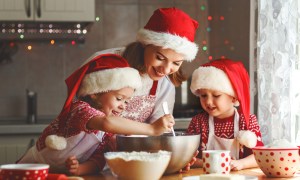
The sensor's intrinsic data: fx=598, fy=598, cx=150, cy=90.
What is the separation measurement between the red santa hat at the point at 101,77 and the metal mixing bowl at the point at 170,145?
298mm

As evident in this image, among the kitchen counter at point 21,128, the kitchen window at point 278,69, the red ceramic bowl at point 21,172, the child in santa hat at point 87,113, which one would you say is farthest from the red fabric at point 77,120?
the kitchen counter at point 21,128

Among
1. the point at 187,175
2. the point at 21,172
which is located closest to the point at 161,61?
the point at 187,175

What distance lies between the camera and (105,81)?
2.06 m

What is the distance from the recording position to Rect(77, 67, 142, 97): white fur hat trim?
2057 millimetres

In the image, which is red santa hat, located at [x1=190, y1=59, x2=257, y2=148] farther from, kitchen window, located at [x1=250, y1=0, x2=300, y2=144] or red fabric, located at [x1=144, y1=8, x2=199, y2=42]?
kitchen window, located at [x1=250, y1=0, x2=300, y2=144]

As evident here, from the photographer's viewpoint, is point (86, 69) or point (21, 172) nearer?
point (21, 172)

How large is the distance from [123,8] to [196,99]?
0.86m

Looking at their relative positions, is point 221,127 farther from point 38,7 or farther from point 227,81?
point 38,7

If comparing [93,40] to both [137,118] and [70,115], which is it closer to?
[137,118]

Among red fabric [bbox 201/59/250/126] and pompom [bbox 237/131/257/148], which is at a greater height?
red fabric [bbox 201/59/250/126]

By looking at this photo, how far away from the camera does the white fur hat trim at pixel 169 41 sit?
2.33 meters

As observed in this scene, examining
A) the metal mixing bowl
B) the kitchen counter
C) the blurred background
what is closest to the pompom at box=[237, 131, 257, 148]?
the metal mixing bowl

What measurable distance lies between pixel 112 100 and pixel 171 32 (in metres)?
0.43

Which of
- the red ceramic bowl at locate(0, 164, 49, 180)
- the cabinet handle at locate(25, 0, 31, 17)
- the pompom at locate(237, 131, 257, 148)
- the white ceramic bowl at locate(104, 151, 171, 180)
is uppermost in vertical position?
the cabinet handle at locate(25, 0, 31, 17)
